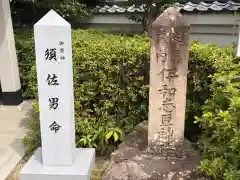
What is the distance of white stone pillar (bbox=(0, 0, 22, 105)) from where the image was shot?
229 inches

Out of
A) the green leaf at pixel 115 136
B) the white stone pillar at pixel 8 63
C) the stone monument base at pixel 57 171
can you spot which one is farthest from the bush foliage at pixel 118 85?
the white stone pillar at pixel 8 63

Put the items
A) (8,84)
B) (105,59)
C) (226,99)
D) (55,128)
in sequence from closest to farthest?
(226,99), (55,128), (105,59), (8,84)

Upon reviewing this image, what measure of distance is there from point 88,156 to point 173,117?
109 cm

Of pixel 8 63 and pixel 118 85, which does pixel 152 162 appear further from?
pixel 8 63

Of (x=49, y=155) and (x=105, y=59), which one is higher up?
(x=105, y=59)

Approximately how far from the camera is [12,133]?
5.27 meters

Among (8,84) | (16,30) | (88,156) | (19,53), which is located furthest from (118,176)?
(16,30)

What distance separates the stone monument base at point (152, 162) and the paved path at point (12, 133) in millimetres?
1398

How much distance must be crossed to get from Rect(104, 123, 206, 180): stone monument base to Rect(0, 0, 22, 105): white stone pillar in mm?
2991

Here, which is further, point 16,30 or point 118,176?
point 16,30

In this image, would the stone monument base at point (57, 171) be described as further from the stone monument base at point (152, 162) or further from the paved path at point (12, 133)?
the paved path at point (12, 133)

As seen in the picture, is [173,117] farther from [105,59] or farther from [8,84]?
[8,84]

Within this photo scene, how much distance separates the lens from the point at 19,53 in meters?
6.61

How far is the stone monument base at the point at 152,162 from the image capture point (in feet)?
11.4
